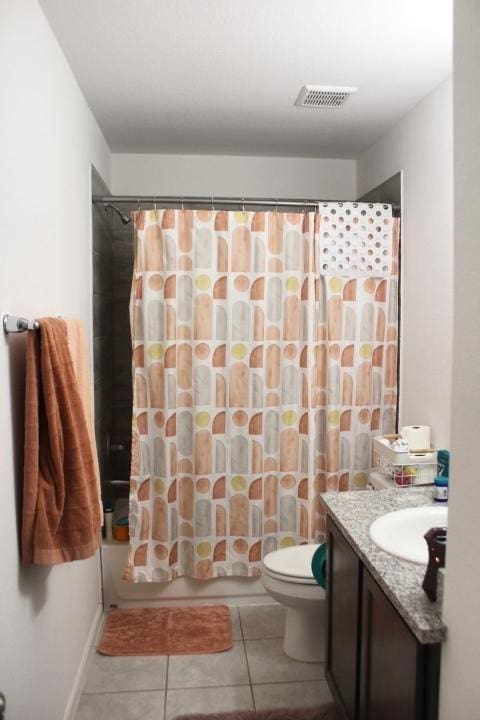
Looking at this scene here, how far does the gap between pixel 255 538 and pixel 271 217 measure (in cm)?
162

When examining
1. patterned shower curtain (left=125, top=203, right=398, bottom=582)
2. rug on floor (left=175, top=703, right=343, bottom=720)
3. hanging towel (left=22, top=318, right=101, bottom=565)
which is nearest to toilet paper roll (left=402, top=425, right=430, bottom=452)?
patterned shower curtain (left=125, top=203, right=398, bottom=582)

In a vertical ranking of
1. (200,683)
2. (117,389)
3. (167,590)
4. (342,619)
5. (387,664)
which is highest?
(117,389)

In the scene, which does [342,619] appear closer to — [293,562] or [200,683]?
[293,562]

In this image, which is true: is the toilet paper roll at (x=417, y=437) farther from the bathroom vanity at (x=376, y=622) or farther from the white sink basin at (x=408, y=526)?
the white sink basin at (x=408, y=526)

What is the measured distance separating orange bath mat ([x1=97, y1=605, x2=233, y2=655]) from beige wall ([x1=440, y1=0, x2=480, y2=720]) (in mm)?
1586

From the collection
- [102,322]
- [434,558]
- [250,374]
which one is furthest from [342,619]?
[102,322]

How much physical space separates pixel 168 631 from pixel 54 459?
1.53 metres

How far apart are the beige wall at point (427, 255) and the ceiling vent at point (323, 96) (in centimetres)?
37

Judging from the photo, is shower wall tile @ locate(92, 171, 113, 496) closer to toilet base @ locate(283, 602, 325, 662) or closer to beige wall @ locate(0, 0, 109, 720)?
beige wall @ locate(0, 0, 109, 720)

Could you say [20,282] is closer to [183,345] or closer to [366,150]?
[183,345]

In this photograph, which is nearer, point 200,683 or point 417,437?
point 200,683

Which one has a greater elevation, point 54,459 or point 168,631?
point 54,459

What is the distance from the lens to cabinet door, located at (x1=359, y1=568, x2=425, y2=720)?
4.33ft

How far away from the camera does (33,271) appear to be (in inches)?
67.7
